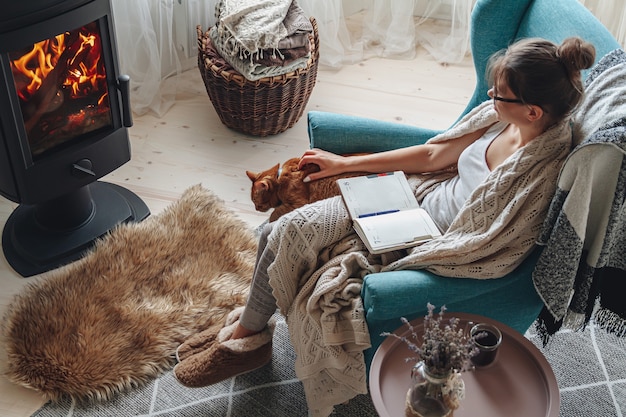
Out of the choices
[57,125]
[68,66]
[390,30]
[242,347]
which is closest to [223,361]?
[242,347]

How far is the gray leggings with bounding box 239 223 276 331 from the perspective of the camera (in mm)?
1922

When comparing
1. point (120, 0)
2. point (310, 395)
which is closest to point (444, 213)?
point (310, 395)

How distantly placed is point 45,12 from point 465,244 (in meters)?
1.23

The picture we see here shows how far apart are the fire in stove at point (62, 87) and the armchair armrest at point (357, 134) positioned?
68 centimetres

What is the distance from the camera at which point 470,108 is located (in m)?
2.20

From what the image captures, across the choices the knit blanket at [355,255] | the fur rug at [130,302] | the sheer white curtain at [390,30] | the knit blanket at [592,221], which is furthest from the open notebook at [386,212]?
the sheer white curtain at [390,30]

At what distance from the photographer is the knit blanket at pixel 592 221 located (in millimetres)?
1541

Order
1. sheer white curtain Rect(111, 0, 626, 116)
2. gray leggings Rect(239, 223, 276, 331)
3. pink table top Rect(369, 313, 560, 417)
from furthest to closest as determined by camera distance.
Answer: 1. sheer white curtain Rect(111, 0, 626, 116)
2. gray leggings Rect(239, 223, 276, 331)
3. pink table top Rect(369, 313, 560, 417)

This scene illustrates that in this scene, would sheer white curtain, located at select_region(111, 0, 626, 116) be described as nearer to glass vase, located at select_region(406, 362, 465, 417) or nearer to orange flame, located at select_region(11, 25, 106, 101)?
orange flame, located at select_region(11, 25, 106, 101)

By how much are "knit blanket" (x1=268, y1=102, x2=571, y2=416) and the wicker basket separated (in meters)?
1.04

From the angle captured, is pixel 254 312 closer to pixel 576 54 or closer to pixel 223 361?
pixel 223 361

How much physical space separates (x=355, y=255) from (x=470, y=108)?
685mm

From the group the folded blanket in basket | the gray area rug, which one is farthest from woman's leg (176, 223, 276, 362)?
the folded blanket in basket

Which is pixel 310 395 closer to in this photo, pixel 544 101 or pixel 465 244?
pixel 465 244
